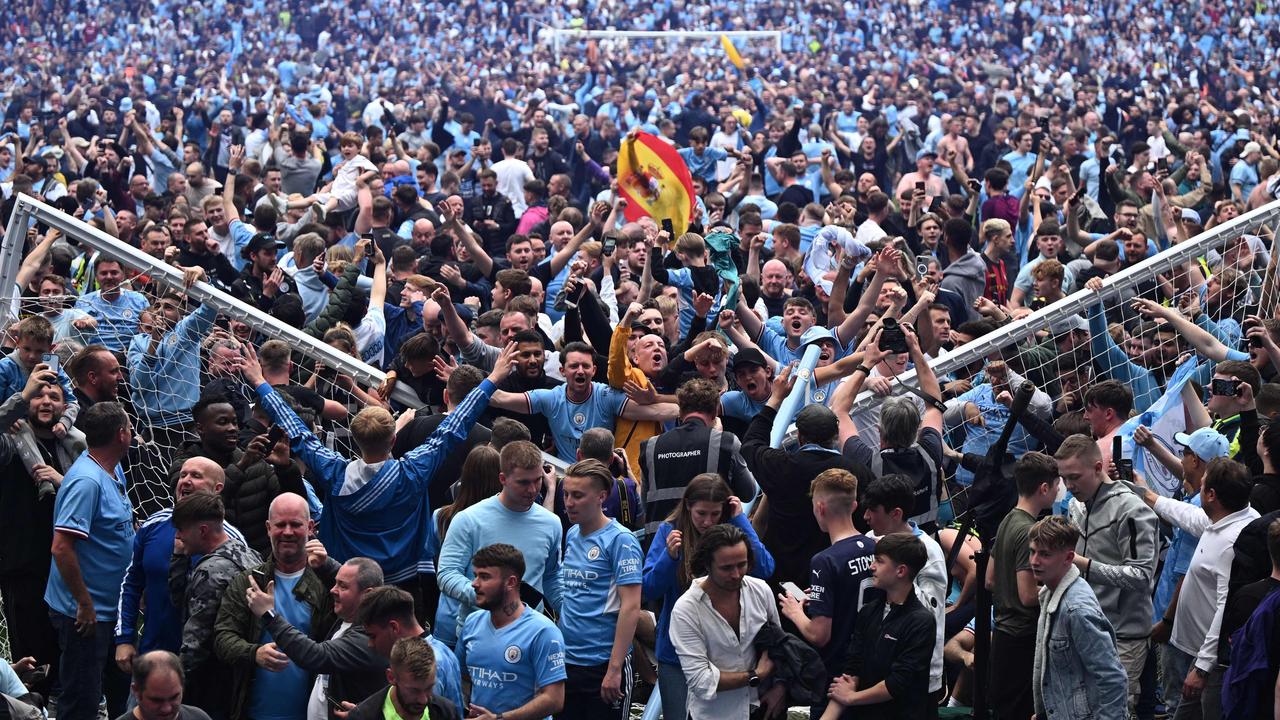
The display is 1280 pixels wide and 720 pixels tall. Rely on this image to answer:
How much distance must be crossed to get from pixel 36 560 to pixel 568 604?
2.77 metres

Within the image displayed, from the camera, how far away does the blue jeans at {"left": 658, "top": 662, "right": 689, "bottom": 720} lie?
22.9 feet

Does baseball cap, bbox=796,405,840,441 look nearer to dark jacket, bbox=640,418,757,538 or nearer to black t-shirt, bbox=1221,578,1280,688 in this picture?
dark jacket, bbox=640,418,757,538

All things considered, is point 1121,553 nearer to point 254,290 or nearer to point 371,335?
point 371,335

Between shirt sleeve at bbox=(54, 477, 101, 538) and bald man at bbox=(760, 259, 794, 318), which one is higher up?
shirt sleeve at bbox=(54, 477, 101, 538)

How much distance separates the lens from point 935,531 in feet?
26.7

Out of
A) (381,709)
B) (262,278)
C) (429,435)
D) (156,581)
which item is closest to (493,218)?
(262,278)

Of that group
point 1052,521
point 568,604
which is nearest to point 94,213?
point 568,604

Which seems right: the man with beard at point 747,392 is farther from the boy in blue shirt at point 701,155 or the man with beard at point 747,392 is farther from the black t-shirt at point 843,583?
the boy in blue shirt at point 701,155

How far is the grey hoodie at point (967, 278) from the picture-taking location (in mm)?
12367

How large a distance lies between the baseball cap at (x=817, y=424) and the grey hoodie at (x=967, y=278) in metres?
4.83

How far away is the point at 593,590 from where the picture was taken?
7.17 metres

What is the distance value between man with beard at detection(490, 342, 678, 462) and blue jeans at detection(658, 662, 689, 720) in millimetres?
1928

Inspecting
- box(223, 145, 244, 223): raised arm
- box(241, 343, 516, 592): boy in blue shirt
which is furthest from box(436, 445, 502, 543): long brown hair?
box(223, 145, 244, 223): raised arm

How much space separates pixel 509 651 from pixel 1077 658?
7.56 feet
